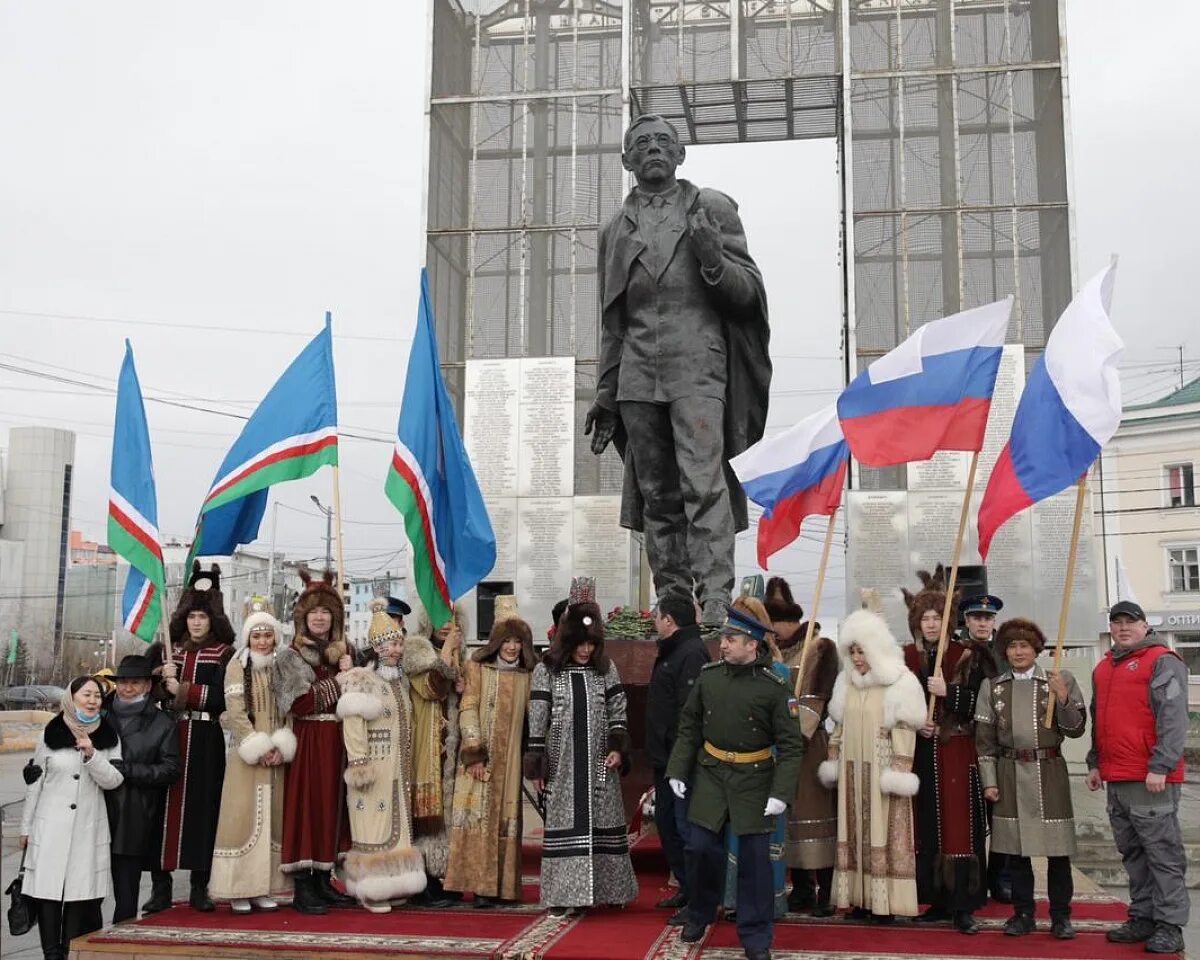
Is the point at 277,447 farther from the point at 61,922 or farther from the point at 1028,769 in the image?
the point at 1028,769

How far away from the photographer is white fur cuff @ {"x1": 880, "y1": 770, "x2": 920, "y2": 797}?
526cm

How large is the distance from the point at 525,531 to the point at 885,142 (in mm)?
6813

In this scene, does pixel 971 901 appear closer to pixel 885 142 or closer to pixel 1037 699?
pixel 1037 699

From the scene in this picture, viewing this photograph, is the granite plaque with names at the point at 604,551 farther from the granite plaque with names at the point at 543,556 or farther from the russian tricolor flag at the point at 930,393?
the russian tricolor flag at the point at 930,393

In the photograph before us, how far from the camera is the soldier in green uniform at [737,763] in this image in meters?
4.86

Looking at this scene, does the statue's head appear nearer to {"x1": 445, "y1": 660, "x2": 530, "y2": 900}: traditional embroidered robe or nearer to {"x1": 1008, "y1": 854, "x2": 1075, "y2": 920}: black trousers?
{"x1": 445, "y1": 660, "x2": 530, "y2": 900}: traditional embroidered robe

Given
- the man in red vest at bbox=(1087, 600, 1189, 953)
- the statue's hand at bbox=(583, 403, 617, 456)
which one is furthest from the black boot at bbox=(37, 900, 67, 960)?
the man in red vest at bbox=(1087, 600, 1189, 953)

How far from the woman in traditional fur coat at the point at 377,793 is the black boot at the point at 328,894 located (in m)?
0.11

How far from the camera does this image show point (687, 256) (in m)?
6.76

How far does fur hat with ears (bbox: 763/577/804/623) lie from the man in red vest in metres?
1.42

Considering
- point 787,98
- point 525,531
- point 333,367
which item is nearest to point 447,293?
point 525,531

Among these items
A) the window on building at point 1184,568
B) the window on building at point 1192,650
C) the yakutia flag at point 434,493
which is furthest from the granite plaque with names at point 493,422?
the window on building at point 1184,568

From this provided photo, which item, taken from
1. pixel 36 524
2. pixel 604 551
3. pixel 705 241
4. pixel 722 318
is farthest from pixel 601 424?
pixel 36 524

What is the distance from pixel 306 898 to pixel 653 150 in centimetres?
410
